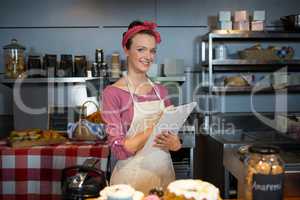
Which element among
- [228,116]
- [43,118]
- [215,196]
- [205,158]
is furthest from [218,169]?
[215,196]

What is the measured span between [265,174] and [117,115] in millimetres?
781

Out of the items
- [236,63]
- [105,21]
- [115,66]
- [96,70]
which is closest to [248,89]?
[236,63]

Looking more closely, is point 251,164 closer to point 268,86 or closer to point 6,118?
point 268,86

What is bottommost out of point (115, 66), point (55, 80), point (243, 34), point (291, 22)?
point (55, 80)

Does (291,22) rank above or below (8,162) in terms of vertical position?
above

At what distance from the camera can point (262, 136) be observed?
10.7 ft

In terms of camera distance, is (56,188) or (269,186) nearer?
(269,186)

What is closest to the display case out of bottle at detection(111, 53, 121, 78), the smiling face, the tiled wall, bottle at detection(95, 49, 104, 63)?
the tiled wall

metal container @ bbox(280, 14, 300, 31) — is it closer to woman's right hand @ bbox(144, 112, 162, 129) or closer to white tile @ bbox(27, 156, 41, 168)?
woman's right hand @ bbox(144, 112, 162, 129)

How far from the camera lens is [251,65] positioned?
11.7 ft

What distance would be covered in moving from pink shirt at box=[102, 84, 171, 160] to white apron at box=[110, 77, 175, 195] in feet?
0.09

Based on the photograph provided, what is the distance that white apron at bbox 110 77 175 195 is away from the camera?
1.63 meters

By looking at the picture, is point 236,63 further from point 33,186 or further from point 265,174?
point 265,174

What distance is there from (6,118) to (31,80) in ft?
1.97
